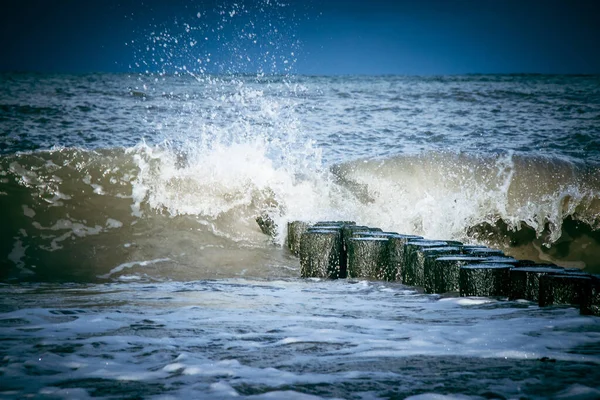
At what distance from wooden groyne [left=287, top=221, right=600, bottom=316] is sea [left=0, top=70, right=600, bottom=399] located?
4.7 inches

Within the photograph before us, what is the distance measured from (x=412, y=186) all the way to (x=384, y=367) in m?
7.61

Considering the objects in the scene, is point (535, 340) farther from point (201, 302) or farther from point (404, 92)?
point (404, 92)

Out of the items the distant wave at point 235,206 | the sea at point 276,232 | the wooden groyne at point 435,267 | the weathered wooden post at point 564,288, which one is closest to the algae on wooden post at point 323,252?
the wooden groyne at point 435,267

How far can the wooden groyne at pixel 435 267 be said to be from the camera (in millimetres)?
3785

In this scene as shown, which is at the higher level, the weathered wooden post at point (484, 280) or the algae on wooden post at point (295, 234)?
the algae on wooden post at point (295, 234)

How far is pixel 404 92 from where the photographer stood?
20109mm

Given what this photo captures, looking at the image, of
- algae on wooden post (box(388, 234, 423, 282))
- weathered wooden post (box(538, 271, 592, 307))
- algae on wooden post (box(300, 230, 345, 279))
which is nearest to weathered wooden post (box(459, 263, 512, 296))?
weathered wooden post (box(538, 271, 592, 307))

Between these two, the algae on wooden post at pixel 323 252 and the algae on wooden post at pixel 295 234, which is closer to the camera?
the algae on wooden post at pixel 323 252

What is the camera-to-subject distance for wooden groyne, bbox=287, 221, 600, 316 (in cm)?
379

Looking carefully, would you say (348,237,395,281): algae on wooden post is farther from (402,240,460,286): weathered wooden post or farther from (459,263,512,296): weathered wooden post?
(459,263,512,296): weathered wooden post

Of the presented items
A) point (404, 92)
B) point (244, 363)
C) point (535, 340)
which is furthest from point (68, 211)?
point (404, 92)

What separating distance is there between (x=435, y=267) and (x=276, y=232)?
3250 millimetres

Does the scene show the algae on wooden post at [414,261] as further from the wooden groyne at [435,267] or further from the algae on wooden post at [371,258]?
the algae on wooden post at [371,258]

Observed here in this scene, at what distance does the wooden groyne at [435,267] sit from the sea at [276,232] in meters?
0.12
